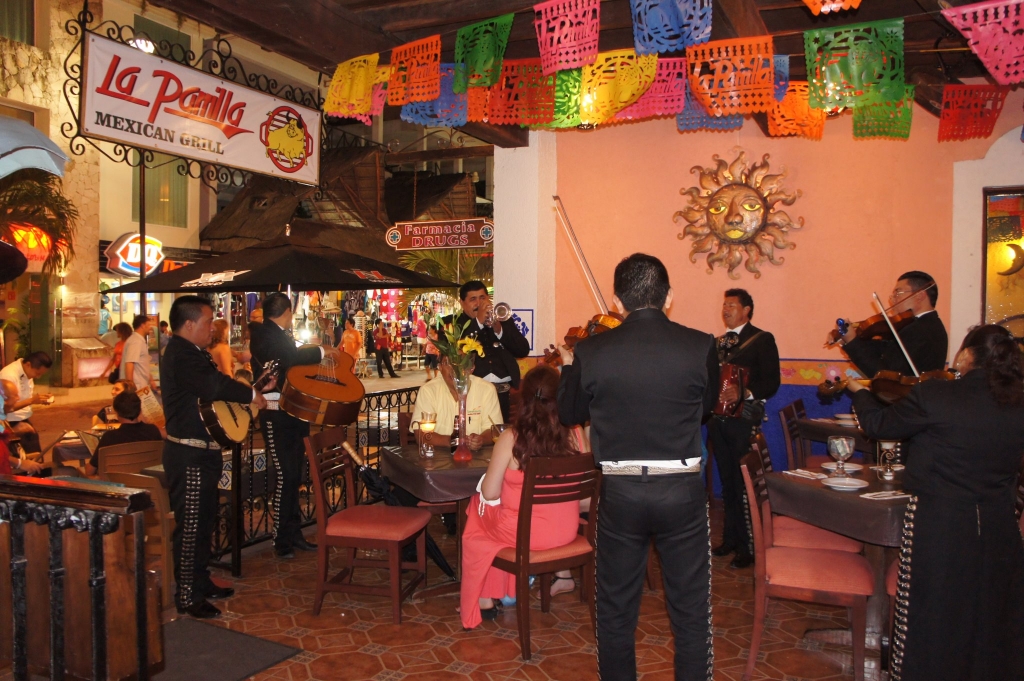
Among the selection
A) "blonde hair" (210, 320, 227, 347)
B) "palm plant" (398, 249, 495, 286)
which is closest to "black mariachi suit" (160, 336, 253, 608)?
"blonde hair" (210, 320, 227, 347)

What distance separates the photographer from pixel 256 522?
707 cm

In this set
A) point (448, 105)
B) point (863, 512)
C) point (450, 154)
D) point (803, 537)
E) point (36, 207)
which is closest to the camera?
point (863, 512)

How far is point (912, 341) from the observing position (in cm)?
533

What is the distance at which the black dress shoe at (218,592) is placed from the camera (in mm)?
4984

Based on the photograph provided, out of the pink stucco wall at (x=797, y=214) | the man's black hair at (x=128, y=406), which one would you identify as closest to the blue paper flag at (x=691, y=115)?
the pink stucco wall at (x=797, y=214)

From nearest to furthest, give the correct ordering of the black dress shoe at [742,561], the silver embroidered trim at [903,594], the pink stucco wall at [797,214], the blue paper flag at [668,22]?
the silver embroidered trim at [903,594] < the blue paper flag at [668,22] < the black dress shoe at [742,561] < the pink stucco wall at [797,214]

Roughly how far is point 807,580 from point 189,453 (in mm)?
3482

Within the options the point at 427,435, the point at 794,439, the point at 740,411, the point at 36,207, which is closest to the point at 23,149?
the point at 427,435

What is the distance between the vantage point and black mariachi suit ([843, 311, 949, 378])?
528cm

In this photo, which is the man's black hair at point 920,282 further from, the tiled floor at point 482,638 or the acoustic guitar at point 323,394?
the acoustic guitar at point 323,394

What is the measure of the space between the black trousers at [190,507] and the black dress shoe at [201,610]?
30 mm

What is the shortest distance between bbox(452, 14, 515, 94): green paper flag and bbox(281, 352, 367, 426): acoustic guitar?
7.68 feet

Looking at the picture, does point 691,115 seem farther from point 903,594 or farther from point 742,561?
point 903,594

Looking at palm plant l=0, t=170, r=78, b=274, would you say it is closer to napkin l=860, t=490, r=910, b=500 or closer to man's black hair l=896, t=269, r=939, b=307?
man's black hair l=896, t=269, r=939, b=307
